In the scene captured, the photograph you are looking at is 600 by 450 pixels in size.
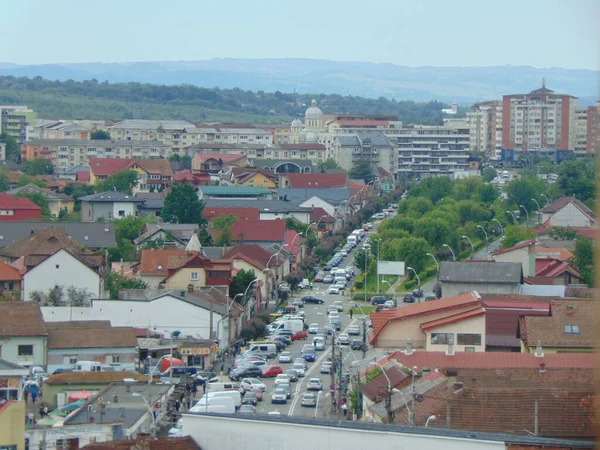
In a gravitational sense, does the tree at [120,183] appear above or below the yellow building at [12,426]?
below

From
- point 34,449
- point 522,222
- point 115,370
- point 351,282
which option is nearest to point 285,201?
point 522,222

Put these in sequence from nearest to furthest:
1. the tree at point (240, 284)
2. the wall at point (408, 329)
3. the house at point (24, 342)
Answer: the wall at point (408, 329), the house at point (24, 342), the tree at point (240, 284)

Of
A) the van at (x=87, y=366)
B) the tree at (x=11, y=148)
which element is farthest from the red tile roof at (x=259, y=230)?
the tree at (x=11, y=148)

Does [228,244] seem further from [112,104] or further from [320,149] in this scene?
[112,104]

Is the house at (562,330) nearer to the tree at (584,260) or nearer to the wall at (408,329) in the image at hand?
the wall at (408,329)

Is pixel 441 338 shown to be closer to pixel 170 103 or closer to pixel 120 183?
pixel 120 183

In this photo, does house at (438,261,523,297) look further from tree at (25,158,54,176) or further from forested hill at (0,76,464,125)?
forested hill at (0,76,464,125)

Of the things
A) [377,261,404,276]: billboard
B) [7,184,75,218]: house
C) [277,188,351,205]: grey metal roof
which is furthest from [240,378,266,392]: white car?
[277,188,351,205]: grey metal roof

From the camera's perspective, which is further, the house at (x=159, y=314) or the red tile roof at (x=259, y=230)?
the red tile roof at (x=259, y=230)
